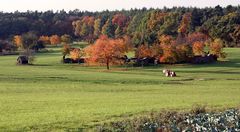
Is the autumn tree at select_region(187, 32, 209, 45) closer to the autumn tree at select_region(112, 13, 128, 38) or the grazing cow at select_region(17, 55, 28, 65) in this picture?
the autumn tree at select_region(112, 13, 128, 38)

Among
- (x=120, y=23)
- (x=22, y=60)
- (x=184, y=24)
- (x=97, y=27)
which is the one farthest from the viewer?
(x=97, y=27)

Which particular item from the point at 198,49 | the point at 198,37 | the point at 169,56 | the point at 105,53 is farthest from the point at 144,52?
the point at 198,37

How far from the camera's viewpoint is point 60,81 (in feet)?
166

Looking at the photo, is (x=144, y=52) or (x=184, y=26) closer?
(x=144, y=52)

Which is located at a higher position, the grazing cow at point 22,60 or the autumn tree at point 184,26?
the autumn tree at point 184,26

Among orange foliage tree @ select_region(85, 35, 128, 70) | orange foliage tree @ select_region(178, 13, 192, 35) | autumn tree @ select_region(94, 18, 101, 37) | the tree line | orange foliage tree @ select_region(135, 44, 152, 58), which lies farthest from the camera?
autumn tree @ select_region(94, 18, 101, 37)

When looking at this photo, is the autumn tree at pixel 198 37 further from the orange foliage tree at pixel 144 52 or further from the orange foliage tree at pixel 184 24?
the orange foliage tree at pixel 144 52

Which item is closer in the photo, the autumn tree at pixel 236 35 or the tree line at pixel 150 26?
the autumn tree at pixel 236 35

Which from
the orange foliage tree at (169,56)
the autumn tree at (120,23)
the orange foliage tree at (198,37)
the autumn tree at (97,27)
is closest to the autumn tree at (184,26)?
the orange foliage tree at (198,37)

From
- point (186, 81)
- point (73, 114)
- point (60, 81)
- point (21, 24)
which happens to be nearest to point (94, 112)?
point (73, 114)

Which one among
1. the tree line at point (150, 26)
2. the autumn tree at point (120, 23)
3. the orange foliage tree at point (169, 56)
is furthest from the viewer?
the autumn tree at point (120, 23)

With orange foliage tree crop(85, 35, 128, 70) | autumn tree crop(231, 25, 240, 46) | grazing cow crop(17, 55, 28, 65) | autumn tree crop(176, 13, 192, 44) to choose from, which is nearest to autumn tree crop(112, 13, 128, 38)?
autumn tree crop(176, 13, 192, 44)

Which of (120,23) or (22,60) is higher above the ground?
(120,23)

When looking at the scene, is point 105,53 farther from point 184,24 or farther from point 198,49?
point 184,24
